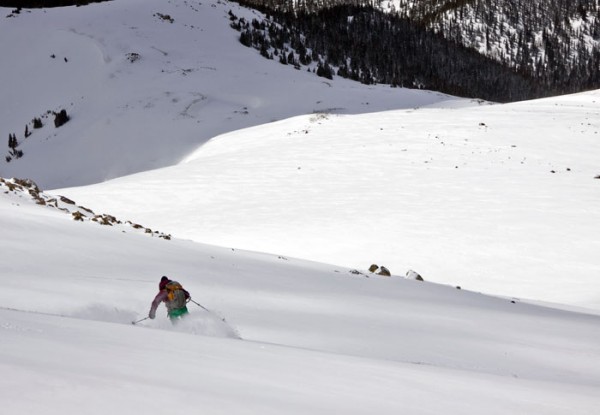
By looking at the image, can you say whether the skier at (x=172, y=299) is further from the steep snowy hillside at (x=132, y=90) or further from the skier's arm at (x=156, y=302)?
the steep snowy hillside at (x=132, y=90)

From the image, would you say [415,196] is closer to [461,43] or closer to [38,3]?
[38,3]

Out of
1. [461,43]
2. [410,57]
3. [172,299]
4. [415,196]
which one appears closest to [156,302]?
[172,299]

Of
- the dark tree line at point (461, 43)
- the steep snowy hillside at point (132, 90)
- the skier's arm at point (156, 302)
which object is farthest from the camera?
the dark tree line at point (461, 43)

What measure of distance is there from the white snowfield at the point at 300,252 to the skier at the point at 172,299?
8.5 inches

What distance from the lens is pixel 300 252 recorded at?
46.5ft

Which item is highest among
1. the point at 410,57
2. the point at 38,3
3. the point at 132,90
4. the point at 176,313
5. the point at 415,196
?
the point at 410,57

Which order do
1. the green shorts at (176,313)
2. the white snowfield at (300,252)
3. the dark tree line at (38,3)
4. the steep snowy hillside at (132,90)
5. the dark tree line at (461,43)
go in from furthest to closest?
the dark tree line at (461,43) < the dark tree line at (38,3) < the steep snowy hillside at (132,90) < the green shorts at (176,313) < the white snowfield at (300,252)

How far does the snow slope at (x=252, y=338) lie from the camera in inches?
118

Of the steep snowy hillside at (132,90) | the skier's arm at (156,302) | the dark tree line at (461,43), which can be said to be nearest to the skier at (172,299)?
the skier's arm at (156,302)

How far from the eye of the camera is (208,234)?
51.9ft

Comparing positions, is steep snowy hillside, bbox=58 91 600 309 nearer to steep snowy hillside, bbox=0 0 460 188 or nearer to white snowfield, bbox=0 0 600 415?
white snowfield, bbox=0 0 600 415

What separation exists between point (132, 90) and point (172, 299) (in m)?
30.4

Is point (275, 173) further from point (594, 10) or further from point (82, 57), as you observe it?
point (594, 10)

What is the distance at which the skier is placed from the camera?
265 inches
